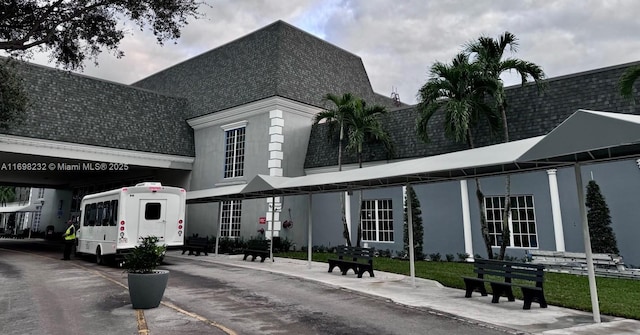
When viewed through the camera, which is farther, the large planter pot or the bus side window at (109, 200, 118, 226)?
the bus side window at (109, 200, 118, 226)

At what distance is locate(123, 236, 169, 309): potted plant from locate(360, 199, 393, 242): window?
11728mm

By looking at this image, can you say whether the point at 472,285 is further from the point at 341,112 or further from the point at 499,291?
the point at 341,112

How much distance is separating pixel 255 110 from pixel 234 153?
9.62 feet

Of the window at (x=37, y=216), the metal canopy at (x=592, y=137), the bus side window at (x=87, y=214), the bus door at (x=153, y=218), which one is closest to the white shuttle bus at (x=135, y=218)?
the bus door at (x=153, y=218)

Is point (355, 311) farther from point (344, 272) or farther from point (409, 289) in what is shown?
point (344, 272)

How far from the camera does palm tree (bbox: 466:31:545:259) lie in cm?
1288

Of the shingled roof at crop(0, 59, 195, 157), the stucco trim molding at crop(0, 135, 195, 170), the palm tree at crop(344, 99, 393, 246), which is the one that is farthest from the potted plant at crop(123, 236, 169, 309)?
the stucco trim molding at crop(0, 135, 195, 170)

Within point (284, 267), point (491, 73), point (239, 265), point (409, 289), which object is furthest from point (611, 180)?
point (239, 265)

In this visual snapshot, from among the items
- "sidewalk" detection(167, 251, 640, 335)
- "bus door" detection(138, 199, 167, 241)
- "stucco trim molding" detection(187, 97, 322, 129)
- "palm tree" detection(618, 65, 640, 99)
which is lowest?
"sidewalk" detection(167, 251, 640, 335)

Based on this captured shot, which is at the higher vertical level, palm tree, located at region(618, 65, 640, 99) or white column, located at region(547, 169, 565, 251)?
palm tree, located at region(618, 65, 640, 99)

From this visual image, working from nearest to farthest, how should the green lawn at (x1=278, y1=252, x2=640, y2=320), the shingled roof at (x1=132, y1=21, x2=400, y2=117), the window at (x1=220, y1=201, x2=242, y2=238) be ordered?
the green lawn at (x1=278, y1=252, x2=640, y2=320) < the shingled roof at (x1=132, y1=21, x2=400, y2=117) < the window at (x1=220, y1=201, x2=242, y2=238)

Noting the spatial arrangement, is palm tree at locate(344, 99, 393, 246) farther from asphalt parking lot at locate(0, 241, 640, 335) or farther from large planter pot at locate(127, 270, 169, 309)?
large planter pot at locate(127, 270, 169, 309)

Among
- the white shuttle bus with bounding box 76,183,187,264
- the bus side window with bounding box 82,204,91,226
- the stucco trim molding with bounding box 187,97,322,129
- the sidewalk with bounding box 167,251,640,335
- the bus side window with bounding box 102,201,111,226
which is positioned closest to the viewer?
the sidewalk with bounding box 167,251,640,335

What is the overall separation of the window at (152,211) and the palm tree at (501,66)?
12436mm
